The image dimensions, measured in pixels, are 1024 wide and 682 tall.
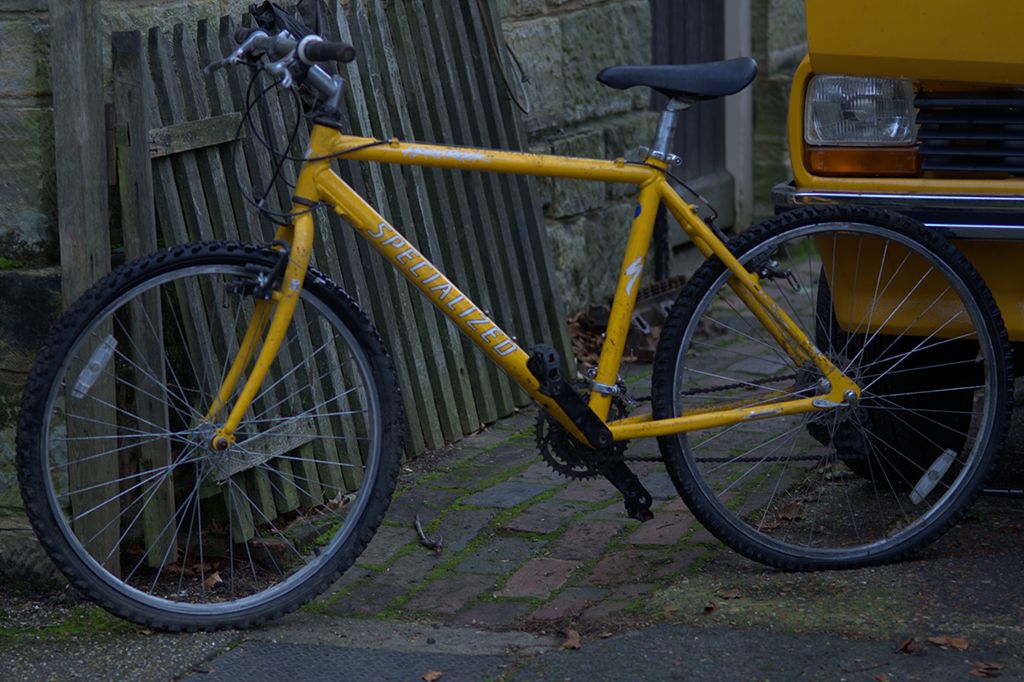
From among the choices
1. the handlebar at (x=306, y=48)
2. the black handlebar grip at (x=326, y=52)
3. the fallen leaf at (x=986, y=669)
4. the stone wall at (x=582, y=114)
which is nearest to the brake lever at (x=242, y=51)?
the handlebar at (x=306, y=48)

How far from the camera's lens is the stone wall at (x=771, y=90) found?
8836 millimetres

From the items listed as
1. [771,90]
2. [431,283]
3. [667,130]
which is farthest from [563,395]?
[771,90]

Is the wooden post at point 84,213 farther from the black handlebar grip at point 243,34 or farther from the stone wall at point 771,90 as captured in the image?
the stone wall at point 771,90

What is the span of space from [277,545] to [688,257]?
450cm

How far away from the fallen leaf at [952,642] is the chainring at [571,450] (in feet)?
2.93

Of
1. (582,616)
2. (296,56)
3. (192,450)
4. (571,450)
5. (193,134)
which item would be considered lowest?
(582,616)

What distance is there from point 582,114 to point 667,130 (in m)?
3.17

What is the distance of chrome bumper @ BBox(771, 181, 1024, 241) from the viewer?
3723mm

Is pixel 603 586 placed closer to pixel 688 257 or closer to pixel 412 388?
pixel 412 388

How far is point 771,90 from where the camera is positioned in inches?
353

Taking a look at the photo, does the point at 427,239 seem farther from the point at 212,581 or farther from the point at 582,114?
the point at 582,114

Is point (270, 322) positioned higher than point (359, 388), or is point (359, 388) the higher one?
point (270, 322)

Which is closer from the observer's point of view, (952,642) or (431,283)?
(952,642)

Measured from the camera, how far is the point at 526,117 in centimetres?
629
